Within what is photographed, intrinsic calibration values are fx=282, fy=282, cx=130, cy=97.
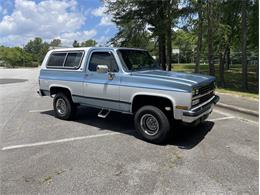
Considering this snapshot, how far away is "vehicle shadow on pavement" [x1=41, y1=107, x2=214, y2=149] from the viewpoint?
576 centimetres

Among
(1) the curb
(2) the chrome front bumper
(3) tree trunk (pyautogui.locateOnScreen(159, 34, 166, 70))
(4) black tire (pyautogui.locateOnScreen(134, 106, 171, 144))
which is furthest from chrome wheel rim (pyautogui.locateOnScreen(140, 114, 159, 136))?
(3) tree trunk (pyautogui.locateOnScreen(159, 34, 166, 70))

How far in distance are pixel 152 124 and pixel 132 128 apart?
3.65 feet

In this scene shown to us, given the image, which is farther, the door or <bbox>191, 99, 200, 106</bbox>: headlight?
the door

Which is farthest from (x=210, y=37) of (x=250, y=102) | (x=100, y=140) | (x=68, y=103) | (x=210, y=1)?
(x=100, y=140)

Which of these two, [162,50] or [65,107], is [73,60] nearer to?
[65,107]

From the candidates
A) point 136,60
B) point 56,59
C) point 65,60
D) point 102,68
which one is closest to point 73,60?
point 65,60

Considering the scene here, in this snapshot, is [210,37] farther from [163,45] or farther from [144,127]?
[144,127]

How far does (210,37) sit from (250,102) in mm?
6448

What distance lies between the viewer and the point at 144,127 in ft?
19.1

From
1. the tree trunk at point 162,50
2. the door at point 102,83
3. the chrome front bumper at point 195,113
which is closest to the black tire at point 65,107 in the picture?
the door at point 102,83

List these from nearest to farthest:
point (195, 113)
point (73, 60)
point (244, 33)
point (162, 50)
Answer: point (195, 113)
point (73, 60)
point (244, 33)
point (162, 50)

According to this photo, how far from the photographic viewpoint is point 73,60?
7215mm

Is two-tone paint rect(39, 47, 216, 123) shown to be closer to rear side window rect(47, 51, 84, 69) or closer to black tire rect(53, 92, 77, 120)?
rear side window rect(47, 51, 84, 69)

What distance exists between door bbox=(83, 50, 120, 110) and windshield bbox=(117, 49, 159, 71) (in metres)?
0.23
